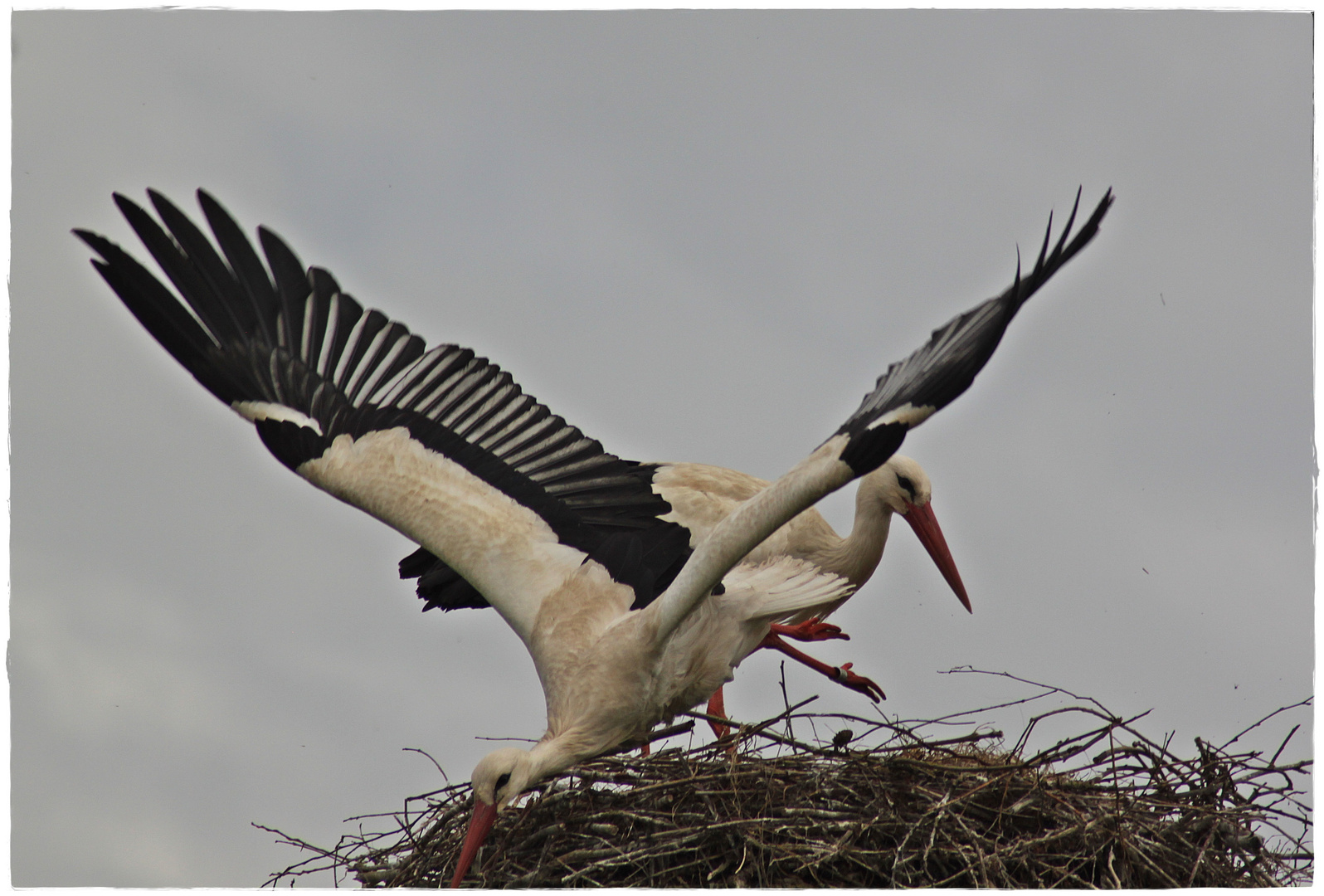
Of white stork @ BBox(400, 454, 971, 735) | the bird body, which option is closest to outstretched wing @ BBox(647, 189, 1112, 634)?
white stork @ BBox(400, 454, 971, 735)

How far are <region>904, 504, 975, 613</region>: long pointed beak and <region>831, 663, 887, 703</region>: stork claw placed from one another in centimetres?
47

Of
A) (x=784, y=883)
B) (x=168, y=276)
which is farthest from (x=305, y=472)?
(x=784, y=883)

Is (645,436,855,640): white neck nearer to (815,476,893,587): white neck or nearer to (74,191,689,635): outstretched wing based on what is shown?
(74,191,689,635): outstretched wing

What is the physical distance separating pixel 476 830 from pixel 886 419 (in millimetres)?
1715

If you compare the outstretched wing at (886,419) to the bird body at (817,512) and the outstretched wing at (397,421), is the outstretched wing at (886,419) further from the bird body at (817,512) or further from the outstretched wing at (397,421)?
the bird body at (817,512)

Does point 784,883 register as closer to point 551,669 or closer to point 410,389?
point 551,669

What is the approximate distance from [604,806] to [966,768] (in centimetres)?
108

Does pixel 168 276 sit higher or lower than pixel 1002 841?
higher

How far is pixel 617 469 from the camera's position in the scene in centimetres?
504

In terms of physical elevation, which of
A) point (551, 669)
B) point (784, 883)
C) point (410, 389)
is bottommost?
point (784, 883)

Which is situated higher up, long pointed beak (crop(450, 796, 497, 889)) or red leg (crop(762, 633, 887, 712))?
red leg (crop(762, 633, 887, 712))

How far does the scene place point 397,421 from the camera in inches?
191

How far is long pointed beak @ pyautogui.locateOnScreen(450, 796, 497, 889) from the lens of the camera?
4.02 metres

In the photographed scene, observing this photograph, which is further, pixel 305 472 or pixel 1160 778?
pixel 305 472
